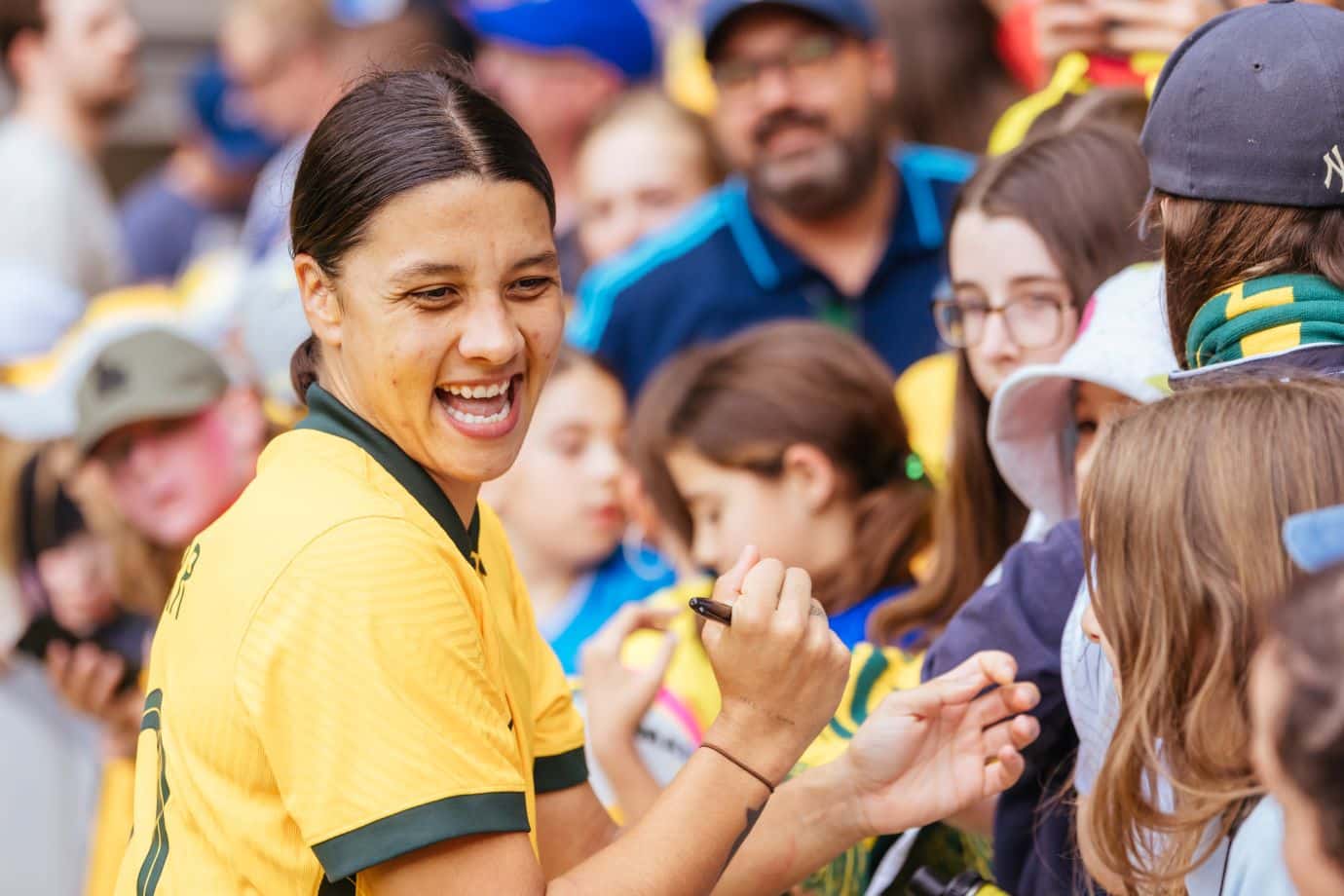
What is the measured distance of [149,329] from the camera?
4.68 m

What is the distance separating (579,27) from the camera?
213 inches

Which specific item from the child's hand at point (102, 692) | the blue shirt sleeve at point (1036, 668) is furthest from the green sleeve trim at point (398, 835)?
the child's hand at point (102, 692)

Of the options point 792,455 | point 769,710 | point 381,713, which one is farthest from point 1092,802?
point 792,455

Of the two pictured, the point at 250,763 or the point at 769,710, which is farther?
the point at 769,710

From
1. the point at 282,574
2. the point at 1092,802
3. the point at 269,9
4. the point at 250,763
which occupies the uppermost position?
the point at 269,9

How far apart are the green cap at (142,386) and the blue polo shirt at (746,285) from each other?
1.02 metres

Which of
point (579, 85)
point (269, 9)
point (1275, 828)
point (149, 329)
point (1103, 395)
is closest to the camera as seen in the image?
point (1275, 828)

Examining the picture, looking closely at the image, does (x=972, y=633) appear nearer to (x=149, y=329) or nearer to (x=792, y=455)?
(x=792, y=455)

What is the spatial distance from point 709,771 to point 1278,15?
112 centimetres

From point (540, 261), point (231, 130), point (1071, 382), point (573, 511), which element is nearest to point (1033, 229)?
point (1071, 382)

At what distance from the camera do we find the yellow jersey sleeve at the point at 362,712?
67.7 inches

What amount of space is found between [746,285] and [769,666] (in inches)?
105

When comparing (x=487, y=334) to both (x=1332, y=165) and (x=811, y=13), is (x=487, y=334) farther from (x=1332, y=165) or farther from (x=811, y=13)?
(x=811, y=13)

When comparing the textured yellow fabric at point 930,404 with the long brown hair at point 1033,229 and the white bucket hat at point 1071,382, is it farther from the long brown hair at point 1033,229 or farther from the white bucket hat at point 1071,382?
the white bucket hat at point 1071,382
